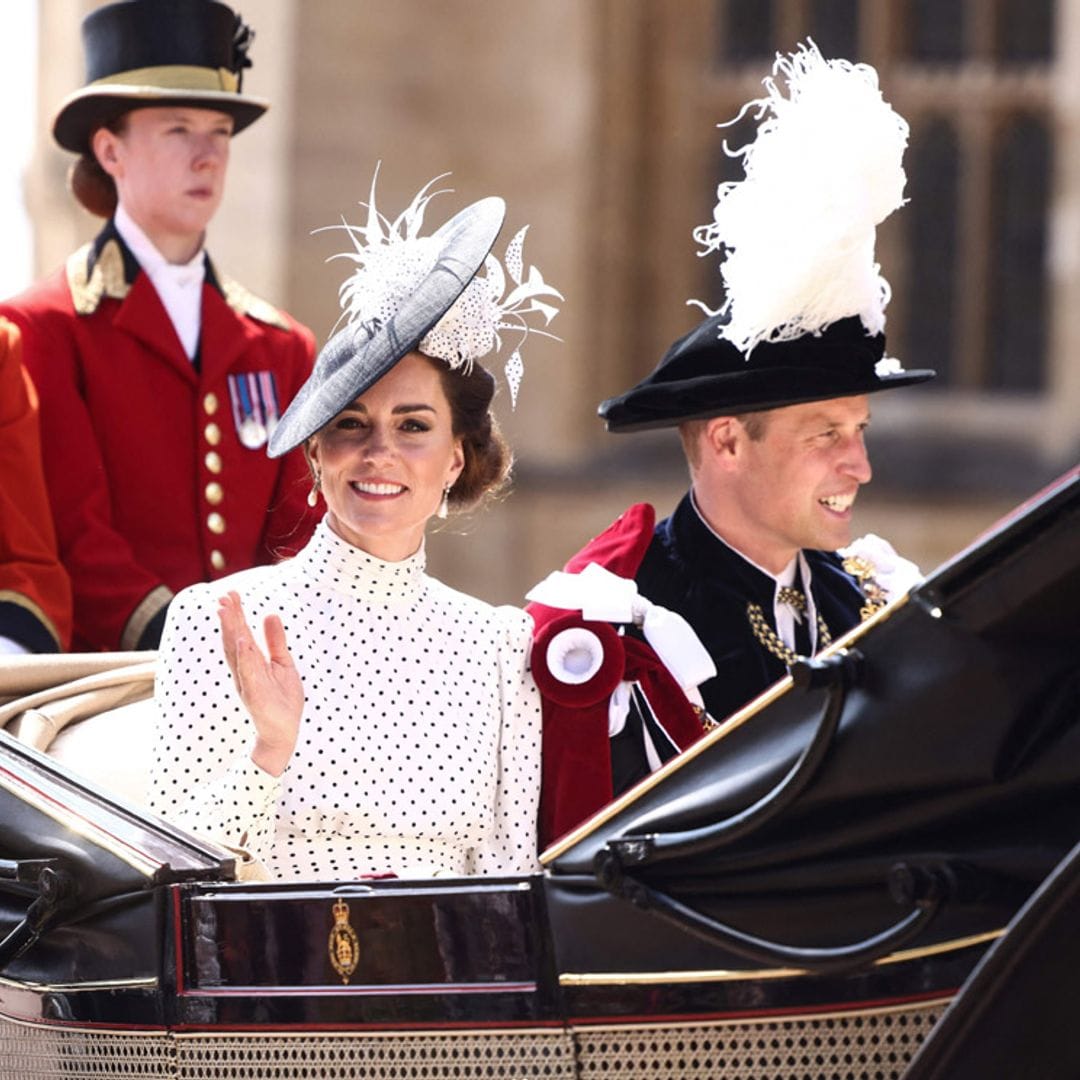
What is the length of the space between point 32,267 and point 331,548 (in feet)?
22.0

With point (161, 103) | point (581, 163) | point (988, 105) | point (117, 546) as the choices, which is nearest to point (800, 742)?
point (117, 546)

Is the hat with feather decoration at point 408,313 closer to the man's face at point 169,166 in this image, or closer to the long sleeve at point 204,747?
the long sleeve at point 204,747

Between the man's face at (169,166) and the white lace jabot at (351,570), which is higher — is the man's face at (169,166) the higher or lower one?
the higher one

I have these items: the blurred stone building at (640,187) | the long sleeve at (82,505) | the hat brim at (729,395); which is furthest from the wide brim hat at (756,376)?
the blurred stone building at (640,187)

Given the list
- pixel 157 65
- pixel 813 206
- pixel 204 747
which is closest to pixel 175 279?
pixel 157 65

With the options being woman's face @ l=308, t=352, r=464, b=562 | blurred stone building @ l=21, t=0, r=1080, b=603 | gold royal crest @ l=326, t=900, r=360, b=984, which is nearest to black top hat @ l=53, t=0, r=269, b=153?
woman's face @ l=308, t=352, r=464, b=562

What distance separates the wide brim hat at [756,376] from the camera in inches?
153

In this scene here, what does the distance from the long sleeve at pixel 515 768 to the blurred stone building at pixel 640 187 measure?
658 cm

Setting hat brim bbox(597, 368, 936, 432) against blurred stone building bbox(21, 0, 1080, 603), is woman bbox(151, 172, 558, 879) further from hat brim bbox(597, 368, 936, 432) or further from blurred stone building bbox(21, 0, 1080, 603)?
blurred stone building bbox(21, 0, 1080, 603)

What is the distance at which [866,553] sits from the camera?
432 cm

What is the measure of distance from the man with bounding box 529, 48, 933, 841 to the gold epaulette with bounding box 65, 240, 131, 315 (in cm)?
110

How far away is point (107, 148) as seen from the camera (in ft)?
15.9

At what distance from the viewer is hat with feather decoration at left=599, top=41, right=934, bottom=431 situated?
385 cm

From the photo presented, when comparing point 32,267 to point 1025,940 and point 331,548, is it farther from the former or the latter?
point 1025,940
